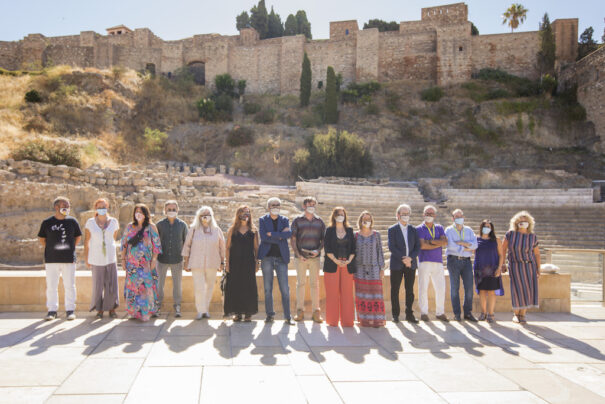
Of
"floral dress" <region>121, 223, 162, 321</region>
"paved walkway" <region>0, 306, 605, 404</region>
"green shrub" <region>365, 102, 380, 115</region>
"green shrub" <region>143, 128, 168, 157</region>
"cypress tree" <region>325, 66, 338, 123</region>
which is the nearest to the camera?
"paved walkway" <region>0, 306, 605, 404</region>

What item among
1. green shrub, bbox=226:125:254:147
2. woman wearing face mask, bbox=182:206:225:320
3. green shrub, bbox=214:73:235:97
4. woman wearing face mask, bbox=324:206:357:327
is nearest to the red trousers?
woman wearing face mask, bbox=324:206:357:327

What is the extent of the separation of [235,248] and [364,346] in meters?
2.00

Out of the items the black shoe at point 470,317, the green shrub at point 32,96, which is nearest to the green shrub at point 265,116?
the green shrub at point 32,96

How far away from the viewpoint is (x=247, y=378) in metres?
3.57

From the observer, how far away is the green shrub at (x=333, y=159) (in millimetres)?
23719

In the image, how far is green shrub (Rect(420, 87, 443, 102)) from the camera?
30.5 m

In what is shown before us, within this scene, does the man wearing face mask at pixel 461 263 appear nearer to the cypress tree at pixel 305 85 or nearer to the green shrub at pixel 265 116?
the green shrub at pixel 265 116

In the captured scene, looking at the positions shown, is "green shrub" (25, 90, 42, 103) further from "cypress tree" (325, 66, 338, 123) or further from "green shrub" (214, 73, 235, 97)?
"cypress tree" (325, 66, 338, 123)

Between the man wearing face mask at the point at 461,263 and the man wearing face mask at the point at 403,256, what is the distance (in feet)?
1.99

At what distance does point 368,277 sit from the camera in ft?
18.2

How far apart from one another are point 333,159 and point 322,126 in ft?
19.7

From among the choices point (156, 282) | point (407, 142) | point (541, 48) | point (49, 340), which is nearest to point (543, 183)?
point (407, 142)

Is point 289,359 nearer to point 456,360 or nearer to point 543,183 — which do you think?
point 456,360

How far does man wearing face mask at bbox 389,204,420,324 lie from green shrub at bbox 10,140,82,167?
1478cm
